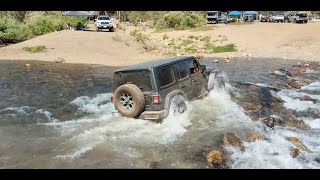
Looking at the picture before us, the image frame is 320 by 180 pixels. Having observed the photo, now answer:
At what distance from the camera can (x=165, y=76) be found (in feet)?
38.1

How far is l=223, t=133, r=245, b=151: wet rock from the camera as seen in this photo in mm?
9442

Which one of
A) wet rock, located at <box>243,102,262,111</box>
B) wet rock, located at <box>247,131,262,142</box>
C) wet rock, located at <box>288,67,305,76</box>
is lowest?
wet rock, located at <box>247,131,262,142</box>

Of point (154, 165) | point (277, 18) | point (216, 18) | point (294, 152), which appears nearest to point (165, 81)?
point (154, 165)

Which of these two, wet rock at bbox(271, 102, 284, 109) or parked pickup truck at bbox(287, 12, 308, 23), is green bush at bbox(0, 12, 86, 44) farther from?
parked pickup truck at bbox(287, 12, 308, 23)

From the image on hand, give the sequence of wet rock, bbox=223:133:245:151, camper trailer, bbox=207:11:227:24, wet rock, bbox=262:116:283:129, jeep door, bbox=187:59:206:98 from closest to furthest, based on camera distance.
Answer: wet rock, bbox=223:133:245:151 → wet rock, bbox=262:116:283:129 → jeep door, bbox=187:59:206:98 → camper trailer, bbox=207:11:227:24

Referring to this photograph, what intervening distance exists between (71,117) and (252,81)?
10202 mm

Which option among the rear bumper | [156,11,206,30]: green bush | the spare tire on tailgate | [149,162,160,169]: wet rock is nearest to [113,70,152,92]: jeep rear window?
the spare tire on tailgate

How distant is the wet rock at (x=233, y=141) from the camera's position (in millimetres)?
9442

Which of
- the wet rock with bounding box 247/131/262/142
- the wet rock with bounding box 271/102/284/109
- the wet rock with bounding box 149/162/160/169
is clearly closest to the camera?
the wet rock with bounding box 149/162/160/169

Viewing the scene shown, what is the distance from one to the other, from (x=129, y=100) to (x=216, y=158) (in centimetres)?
375

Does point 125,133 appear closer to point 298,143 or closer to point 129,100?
point 129,100

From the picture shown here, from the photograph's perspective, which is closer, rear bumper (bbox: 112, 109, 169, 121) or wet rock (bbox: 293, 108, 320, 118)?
rear bumper (bbox: 112, 109, 169, 121)

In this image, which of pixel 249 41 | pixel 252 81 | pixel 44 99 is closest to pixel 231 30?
pixel 249 41

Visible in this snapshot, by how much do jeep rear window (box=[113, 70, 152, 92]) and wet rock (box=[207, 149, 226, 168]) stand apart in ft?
10.4
